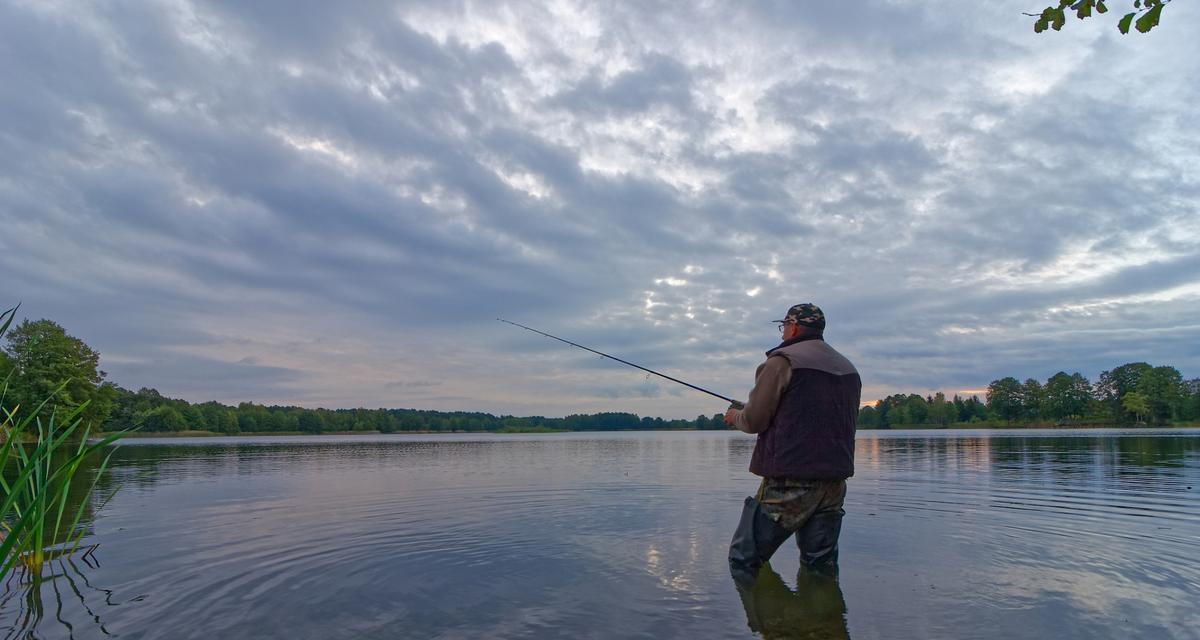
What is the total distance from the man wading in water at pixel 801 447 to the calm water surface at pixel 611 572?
0.42 metres

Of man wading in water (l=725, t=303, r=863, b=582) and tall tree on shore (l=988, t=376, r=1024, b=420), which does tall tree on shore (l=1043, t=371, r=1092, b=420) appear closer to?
tall tree on shore (l=988, t=376, r=1024, b=420)

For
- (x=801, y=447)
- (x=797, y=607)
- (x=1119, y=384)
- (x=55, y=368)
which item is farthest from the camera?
(x=1119, y=384)

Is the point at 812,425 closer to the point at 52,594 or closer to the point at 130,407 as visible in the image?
the point at 52,594

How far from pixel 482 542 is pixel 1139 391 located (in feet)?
444

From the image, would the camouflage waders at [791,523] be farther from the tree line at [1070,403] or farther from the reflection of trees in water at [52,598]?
the tree line at [1070,403]

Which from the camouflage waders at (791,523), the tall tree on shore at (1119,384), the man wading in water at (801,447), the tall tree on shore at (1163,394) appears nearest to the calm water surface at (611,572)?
the camouflage waders at (791,523)

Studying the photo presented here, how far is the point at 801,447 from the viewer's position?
6016mm

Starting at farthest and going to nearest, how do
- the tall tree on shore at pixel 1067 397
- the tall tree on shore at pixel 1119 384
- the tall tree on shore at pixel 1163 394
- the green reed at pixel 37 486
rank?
the tall tree on shore at pixel 1067 397, the tall tree on shore at pixel 1119 384, the tall tree on shore at pixel 1163 394, the green reed at pixel 37 486

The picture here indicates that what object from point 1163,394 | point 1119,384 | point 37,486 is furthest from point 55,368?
point 1119,384

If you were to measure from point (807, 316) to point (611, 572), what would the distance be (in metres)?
3.34

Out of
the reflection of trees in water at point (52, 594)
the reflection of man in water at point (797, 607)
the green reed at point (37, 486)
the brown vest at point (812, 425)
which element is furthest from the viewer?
the brown vest at point (812, 425)

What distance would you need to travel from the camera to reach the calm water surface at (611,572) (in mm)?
5145

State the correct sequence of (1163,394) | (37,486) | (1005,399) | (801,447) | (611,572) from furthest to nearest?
(1005,399) < (1163,394) < (611,572) < (37,486) < (801,447)

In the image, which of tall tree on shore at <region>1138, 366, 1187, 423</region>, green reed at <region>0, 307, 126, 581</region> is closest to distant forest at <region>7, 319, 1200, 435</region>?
tall tree on shore at <region>1138, 366, 1187, 423</region>
